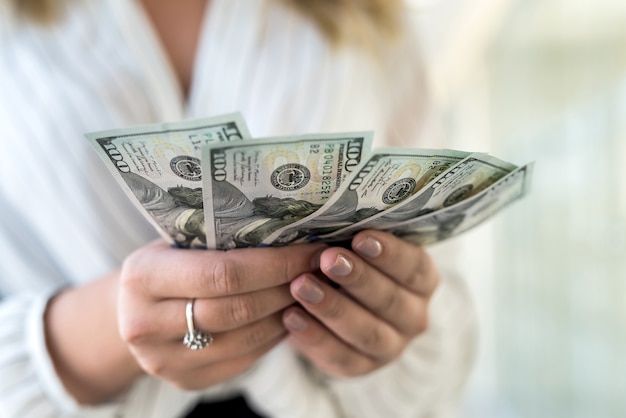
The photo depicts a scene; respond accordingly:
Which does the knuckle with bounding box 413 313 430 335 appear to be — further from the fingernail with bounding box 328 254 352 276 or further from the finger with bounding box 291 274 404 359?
the fingernail with bounding box 328 254 352 276

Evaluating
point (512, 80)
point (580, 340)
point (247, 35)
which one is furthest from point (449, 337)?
point (512, 80)

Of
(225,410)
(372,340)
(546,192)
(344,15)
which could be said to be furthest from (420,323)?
(546,192)

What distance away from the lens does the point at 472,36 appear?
1.74m

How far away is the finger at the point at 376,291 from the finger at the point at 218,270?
0.03 m

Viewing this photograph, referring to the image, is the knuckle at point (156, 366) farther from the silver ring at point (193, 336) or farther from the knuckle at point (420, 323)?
the knuckle at point (420, 323)

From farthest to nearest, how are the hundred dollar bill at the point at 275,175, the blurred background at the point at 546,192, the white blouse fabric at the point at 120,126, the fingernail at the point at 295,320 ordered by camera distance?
the blurred background at the point at 546,192 < the white blouse fabric at the point at 120,126 < the fingernail at the point at 295,320 < the hundred dollar bill at the point at 275,175

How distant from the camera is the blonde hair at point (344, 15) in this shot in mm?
559

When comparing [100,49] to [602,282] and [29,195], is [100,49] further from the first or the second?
[602,282]

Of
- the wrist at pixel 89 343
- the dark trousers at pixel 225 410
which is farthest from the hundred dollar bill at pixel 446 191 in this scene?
the dark trousers at pixel 225 410

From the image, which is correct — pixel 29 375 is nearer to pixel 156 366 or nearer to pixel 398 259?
pixel 156 366

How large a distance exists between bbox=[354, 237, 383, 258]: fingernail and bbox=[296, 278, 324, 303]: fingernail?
A: 39mm

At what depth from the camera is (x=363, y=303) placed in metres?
0.40

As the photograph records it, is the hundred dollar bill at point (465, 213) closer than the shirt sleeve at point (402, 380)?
Yes

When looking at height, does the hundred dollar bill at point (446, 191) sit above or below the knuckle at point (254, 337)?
above
